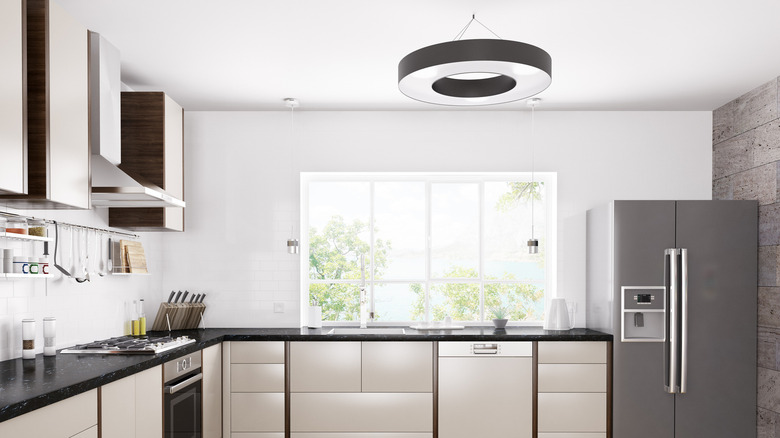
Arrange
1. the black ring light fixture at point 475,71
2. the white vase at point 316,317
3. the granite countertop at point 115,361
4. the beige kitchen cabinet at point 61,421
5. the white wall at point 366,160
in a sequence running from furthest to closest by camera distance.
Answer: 1. the white wall at point 366,160
2. the white vase at point 316,317
3. the black ring light fixture at point 475,71
4. the granite countertop at point 115,361
5. the beige kitchen cabinet at point 61,421

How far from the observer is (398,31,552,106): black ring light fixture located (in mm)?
2553

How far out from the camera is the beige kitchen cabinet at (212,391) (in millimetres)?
4000

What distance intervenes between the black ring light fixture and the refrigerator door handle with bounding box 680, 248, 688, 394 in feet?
6.44

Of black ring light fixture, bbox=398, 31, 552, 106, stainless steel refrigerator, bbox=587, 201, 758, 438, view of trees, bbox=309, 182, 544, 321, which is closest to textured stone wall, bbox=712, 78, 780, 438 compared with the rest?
stainless steel refrigerator, bbox=587, 201, 758, 438

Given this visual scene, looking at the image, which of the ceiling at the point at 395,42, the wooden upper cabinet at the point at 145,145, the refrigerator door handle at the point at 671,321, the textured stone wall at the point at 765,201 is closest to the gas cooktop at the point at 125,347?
the wooden upper cabinet at the point at 145,145

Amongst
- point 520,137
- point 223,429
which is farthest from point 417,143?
point 223,429

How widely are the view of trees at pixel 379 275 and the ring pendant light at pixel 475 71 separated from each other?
2.11 meters

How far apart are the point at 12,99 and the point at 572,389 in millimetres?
3757

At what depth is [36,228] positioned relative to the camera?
319cm

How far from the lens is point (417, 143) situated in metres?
4.96

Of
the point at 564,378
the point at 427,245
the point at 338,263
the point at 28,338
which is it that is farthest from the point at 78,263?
the point at 564,378

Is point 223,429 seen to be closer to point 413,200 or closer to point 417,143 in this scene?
point 413,200

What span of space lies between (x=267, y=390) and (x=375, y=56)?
243cm

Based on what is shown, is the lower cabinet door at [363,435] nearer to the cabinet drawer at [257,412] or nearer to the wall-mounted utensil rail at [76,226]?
the cabinet drawer at [257,412]
